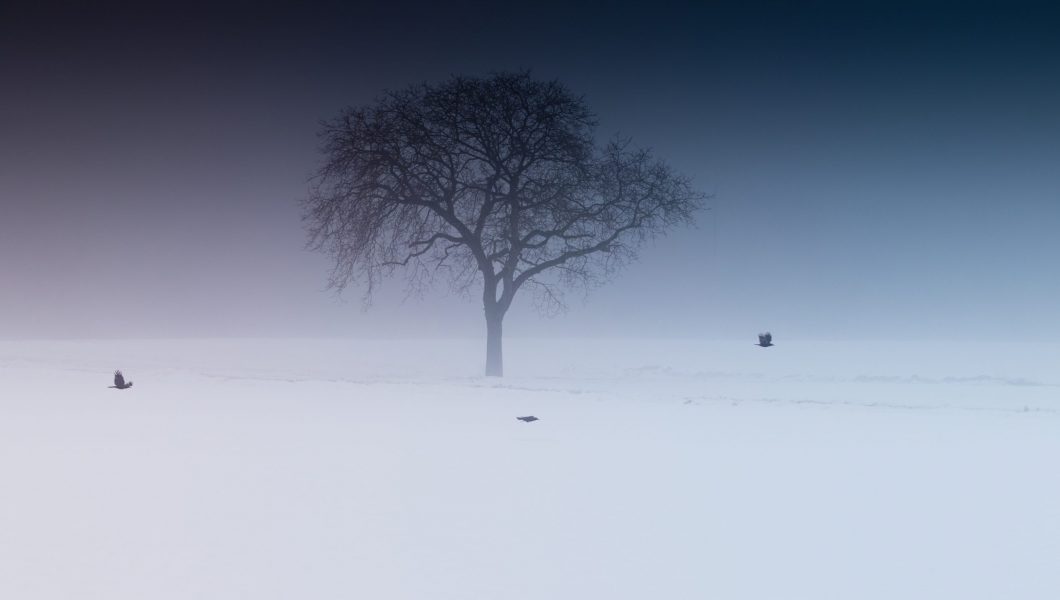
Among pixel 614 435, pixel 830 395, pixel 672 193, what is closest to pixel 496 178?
pixel 672 193

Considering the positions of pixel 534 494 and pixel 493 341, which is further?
pixel 493 341

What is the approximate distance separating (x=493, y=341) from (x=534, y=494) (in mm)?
17854

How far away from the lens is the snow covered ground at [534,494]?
5223 mm

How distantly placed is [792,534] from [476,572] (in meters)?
2.42

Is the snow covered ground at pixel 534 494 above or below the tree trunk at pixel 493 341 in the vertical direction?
below

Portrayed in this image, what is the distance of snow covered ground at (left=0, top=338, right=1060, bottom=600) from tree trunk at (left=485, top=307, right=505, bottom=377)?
8102 millimetres

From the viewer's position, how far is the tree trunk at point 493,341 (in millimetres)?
24859

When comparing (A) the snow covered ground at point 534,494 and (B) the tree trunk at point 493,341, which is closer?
(A) the snow covered ground at point 534,494

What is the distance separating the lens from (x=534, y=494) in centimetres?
725

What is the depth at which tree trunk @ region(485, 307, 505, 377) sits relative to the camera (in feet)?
81.6

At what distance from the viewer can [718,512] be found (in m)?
6.69

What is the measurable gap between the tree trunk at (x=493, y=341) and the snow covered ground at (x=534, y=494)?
8102 millimetres

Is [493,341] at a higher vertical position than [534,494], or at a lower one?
higher

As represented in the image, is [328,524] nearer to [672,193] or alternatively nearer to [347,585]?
[347,585]
